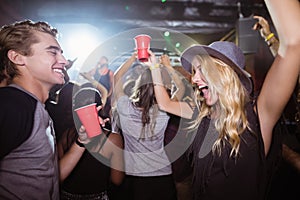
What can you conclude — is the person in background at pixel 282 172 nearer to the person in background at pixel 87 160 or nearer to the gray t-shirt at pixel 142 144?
the gray t-shirt at pixel 142 144

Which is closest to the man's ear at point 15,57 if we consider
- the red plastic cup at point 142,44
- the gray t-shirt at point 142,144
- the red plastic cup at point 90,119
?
the red plastic cup at point 90,119

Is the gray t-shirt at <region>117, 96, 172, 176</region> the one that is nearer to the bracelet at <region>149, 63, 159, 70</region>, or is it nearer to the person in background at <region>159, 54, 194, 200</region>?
the person in background at <region>159, 54, 194, 200</region>

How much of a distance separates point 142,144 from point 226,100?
1.31 meters

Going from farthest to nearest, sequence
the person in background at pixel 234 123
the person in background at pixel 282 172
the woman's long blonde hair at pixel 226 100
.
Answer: the person in background at pixel 282 172 → the woman's long blonde hair at pixel 226 100 → the person in background at pixel 234 123

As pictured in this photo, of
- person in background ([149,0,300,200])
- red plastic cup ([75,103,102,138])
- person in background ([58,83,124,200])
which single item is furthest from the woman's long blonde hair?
person in background ([58,83,124,200])

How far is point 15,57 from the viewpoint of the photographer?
1.76 metres

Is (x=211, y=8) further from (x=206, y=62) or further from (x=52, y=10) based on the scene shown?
(x=206, y=62)

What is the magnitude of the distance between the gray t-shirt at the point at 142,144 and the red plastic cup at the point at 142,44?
67 centimetres

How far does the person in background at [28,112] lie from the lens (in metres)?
1.52

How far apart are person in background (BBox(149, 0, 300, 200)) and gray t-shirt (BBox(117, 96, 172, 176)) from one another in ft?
3.15

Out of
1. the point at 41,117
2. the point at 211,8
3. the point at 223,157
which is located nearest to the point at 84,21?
the point at 211,8

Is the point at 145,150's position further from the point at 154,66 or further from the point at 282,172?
the point at 282,172

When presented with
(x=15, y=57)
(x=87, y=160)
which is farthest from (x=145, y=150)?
(x=15, y=57)

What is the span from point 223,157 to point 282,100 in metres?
0.50
